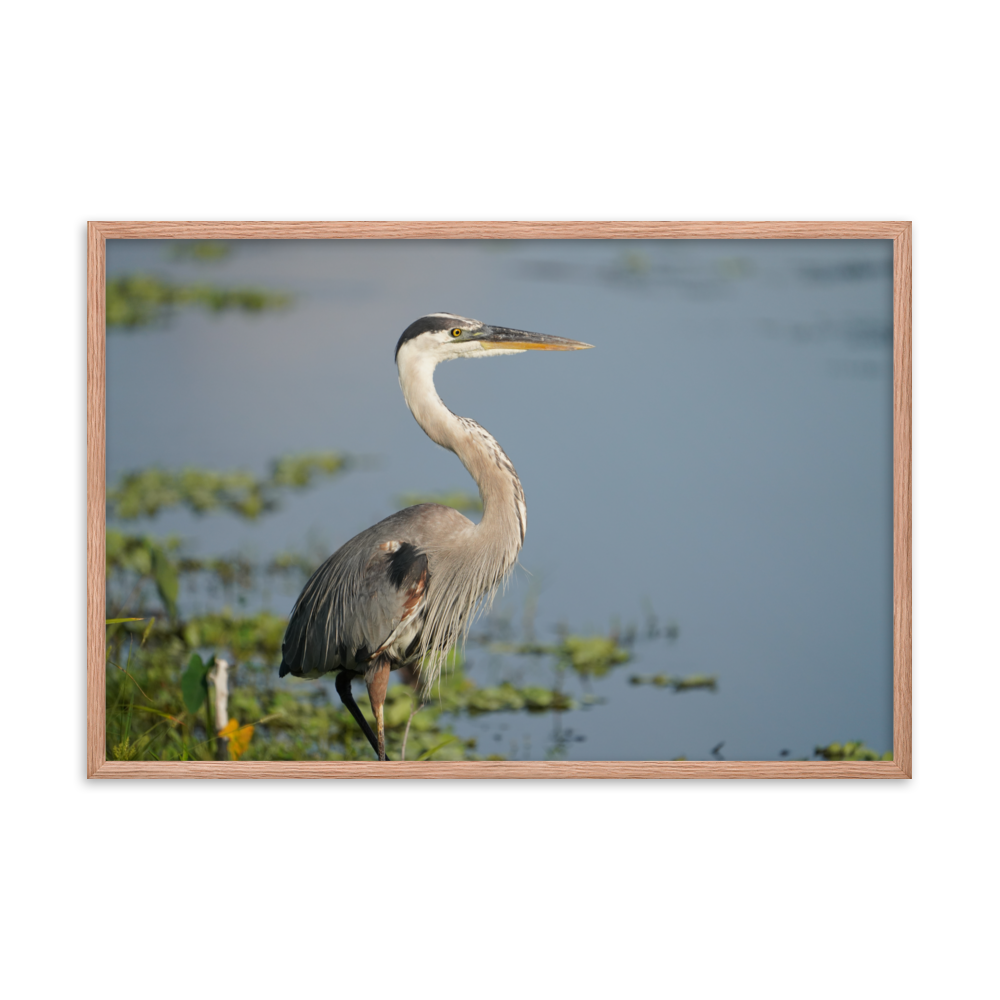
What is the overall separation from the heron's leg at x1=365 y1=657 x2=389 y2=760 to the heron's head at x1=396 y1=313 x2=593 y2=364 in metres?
0.78

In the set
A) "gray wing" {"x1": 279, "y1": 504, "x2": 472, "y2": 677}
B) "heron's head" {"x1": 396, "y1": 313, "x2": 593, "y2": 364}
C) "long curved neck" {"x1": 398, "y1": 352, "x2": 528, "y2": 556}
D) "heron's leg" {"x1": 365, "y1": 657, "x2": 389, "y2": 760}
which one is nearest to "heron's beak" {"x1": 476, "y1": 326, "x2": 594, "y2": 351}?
"heron's head" {"x1": 396, "y1": 313, "x2": 593, "y2": 364}

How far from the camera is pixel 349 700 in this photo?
84.0 inches

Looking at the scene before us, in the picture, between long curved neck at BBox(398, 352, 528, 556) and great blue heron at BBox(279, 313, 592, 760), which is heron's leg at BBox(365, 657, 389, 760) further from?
long curved neck at BBox(398, 352, 528, 556)

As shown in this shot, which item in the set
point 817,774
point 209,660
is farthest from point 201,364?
point 817,774

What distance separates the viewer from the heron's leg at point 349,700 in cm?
211

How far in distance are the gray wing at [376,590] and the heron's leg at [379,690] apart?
0.03 m

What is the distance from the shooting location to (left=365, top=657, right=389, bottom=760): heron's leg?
6.75ft

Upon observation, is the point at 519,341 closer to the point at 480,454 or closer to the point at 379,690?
the point at 480,454

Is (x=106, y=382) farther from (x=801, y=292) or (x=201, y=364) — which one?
(x=801, y=292)

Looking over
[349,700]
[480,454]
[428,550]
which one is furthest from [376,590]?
[480,454]

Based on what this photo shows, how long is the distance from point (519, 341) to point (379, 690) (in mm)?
958

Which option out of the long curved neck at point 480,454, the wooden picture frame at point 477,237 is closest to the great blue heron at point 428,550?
the long curved neck at point 480,454

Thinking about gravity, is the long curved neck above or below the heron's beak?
below

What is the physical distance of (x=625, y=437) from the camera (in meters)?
2.11
